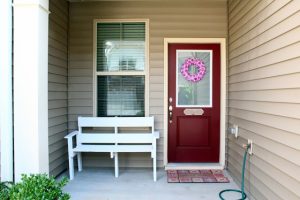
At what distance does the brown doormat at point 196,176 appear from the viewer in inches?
145

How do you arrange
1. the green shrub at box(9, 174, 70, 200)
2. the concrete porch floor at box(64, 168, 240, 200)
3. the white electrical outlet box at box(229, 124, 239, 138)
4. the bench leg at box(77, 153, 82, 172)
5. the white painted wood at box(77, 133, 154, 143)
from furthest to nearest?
1. the bench leg at box(77, 153, 82, 172)
2. the white painted wood at box(77, 133, 154, 143)
3. the white electrical outlet box at box(229, 124, 239, 138)
4. the concrete porch floor at box(64, 168, 240, 200)
5. the green shrub at box(9, 174, 70, 200)

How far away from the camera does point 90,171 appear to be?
4113 mm

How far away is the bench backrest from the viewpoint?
4.00 m

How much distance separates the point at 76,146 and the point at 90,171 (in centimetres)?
41

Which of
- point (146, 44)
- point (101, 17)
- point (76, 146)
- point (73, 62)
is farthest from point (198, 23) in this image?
point (76, 146)

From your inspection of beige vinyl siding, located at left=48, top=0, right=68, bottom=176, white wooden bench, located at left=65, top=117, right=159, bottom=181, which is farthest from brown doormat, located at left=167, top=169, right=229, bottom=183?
beige vinyl siding, located at left=48, top=0, right=68, bottom=176

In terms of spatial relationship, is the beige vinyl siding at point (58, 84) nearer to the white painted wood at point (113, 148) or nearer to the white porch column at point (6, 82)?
the white painted wood at point (113, 148)

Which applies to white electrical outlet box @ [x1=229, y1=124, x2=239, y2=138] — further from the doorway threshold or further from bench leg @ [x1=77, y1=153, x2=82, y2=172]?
bench leg @ [x1=77, y1=153, x2=82, y2=172]

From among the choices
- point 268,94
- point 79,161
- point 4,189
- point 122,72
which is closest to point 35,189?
point 4,189

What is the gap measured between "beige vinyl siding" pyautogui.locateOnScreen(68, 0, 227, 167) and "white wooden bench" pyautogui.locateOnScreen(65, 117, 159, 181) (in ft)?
0.69

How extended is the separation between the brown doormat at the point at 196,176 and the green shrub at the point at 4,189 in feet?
6.28

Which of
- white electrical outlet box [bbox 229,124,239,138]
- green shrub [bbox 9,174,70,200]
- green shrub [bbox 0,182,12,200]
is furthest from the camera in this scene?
white electrical outlet box [bbox 229,124,239,138]

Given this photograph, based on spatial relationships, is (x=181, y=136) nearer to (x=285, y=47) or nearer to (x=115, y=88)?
(x=115, y=88)

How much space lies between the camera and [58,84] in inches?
154
